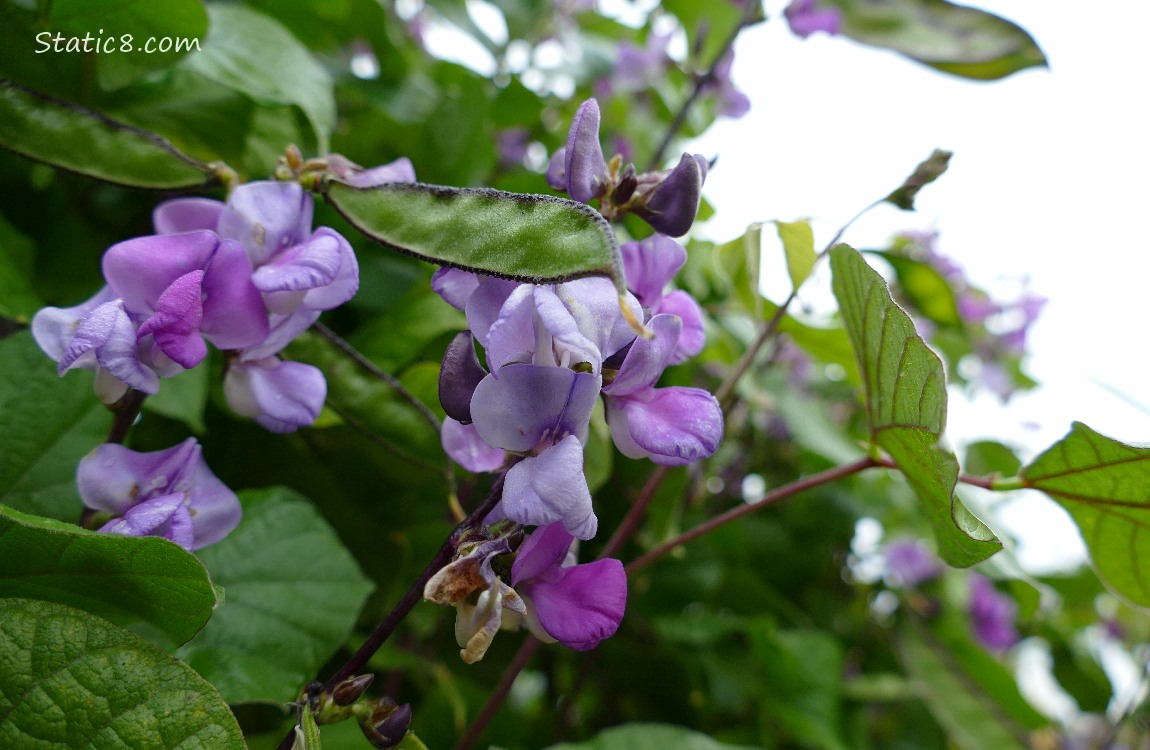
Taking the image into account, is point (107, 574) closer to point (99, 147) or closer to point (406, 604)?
point (406, 604)

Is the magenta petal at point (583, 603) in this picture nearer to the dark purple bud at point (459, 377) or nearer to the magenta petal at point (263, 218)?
the dark purple bud at point (459, 377)

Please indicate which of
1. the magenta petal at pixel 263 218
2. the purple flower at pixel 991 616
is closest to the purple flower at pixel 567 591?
the magenta petal at pixel 263 218

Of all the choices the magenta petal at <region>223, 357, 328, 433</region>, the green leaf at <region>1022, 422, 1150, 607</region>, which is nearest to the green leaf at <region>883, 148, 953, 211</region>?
the green leaf at <region>1022, 422, 1150, 607</region>

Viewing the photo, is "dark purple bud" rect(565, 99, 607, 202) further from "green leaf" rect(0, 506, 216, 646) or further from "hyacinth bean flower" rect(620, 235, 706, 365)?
"green leaf" rect(0, 506, 216, 646)

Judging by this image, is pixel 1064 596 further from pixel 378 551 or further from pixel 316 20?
pixel 316 20

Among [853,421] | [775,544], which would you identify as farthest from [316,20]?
[853,421]
